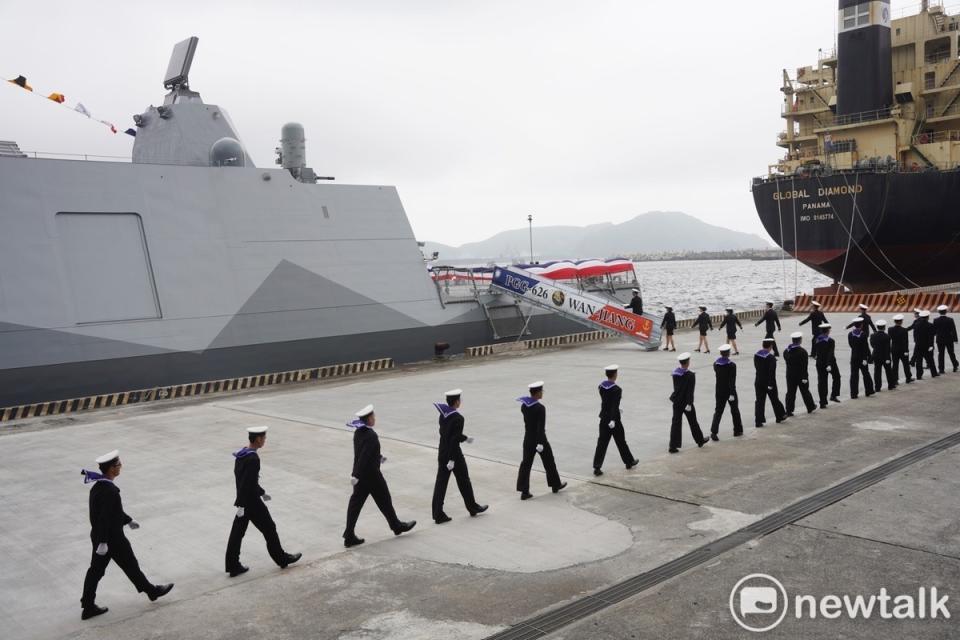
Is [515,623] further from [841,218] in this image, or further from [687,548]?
[841,218]

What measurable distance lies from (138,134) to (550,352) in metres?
13.2

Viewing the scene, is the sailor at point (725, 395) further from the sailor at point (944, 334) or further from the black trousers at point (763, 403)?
the sailor at point (944, 334)

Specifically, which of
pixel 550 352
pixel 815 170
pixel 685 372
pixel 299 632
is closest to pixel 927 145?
pixel 815 170

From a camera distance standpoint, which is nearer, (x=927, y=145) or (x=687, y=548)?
(x=687, y=548)

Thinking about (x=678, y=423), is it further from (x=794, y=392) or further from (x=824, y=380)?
(x=824, y=380)

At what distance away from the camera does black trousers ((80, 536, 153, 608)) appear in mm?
5070

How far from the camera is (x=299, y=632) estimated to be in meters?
4.63

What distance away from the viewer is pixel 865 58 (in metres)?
32.0

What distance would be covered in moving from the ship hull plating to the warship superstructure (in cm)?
4

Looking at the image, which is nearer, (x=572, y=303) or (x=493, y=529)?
(x=493, y=529)

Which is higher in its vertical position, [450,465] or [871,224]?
[871,224]

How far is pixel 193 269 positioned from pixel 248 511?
12054 millimetres

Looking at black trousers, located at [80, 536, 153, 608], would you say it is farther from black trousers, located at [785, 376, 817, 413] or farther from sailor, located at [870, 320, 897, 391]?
sailor, located at [870, 320, 897, 391]

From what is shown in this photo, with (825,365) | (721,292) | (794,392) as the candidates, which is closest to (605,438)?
(794,392)
